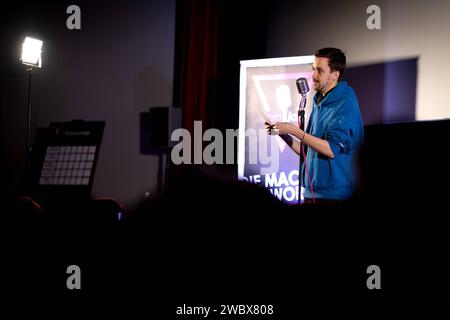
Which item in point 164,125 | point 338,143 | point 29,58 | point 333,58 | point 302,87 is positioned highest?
point 29,58

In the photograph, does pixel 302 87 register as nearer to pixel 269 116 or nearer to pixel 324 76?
pixel 324 76

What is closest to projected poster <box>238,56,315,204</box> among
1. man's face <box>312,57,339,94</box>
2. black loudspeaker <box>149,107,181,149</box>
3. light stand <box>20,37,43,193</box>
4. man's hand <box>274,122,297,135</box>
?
black loudspeaker <box>149,107,181,149</box>

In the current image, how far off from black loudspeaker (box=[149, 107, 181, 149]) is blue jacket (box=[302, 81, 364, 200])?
1.88m

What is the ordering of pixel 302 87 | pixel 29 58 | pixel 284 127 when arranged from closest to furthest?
pixel 284 127 < pixel 302 87 < pixel 29 58

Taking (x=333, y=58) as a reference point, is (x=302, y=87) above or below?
below

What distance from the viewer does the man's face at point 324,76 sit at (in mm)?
2746

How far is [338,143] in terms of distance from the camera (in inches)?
103

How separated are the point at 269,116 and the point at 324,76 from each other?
119 cm

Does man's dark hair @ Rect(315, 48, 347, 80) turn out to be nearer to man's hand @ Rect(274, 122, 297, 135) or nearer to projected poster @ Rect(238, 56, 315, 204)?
man's hand @ Rect(274, 122, 297, 135)

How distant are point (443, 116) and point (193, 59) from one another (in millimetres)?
2373

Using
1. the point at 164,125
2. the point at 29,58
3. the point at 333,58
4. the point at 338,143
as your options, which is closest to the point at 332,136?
the point at 338,143

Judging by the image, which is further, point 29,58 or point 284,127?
point 29,58

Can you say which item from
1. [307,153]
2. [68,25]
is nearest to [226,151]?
[307,153]

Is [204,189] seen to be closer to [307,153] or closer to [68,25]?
[307,153]
